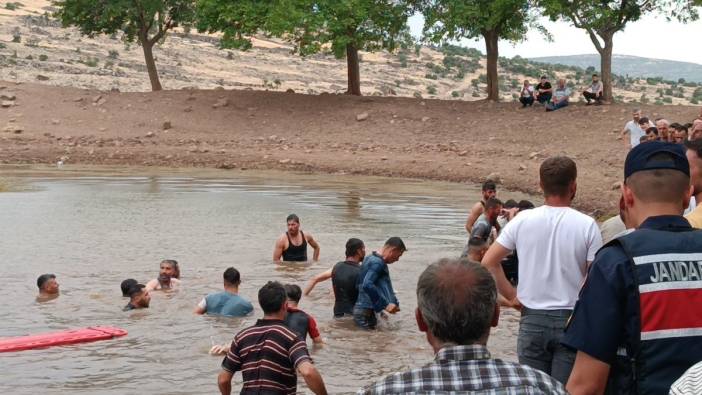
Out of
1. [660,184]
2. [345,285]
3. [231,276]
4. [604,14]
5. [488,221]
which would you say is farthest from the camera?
[604,14]

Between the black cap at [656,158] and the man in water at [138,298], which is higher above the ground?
the black cap at [656,158]

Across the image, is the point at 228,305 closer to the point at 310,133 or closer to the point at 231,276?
the point at 231,276

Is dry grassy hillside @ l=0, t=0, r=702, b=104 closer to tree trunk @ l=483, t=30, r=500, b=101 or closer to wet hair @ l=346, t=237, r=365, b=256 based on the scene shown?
tree trunk @ l=483, t=30, r=500, b=101

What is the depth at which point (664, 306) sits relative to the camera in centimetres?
357

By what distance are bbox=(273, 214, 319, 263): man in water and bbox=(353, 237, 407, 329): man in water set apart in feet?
14.1

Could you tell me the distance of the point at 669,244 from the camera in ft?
11.8

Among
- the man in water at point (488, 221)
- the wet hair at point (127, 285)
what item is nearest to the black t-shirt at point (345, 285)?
the man in water at point (488, 221)

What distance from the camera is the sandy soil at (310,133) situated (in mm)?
29266

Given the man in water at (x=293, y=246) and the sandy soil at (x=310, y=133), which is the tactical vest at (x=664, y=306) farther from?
the sandy soil at (x=310, y=133)

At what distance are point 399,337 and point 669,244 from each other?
781 centimetres

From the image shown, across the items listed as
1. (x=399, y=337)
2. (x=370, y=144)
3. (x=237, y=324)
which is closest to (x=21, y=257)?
(x=237, y=324)

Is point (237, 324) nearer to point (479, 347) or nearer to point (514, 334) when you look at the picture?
point (514, 334)

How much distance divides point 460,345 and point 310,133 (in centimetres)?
3140

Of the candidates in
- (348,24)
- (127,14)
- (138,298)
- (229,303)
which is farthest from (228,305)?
(127,14)
